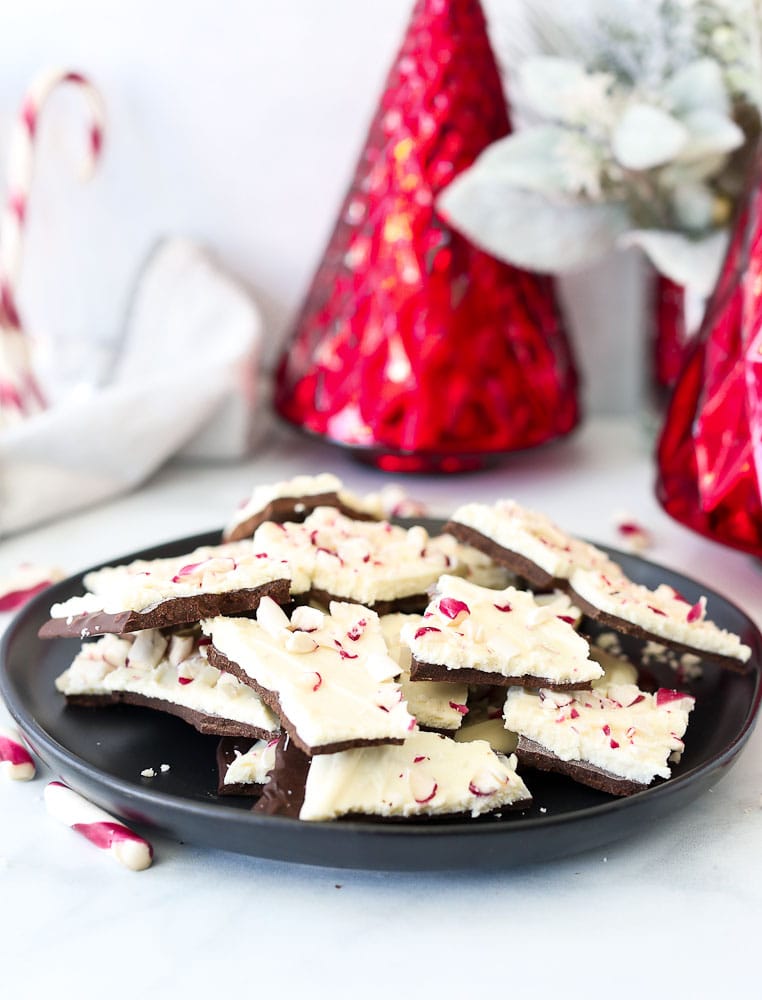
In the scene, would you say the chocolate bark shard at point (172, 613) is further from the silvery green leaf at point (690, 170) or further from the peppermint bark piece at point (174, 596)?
the silvery green leaf at point (690, 170)

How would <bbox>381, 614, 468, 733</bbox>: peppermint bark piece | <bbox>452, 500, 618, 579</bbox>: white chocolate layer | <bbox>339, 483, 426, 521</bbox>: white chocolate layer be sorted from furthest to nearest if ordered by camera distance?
<bbox>339, 483, 426, 521</bbox>: white chocolate layer → <bbox>452, 500, 618, 579</bbox>: white chocolate layer → <bbox>381, 614, 468, 733</bbox>: peppermint bark piece

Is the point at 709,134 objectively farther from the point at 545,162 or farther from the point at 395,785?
the point at 395,785

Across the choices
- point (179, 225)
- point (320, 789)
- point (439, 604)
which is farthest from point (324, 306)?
point (320, 789)

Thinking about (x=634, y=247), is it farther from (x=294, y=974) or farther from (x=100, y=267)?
(x=294, y=974)

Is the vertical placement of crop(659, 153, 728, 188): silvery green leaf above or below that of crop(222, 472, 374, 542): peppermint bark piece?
above

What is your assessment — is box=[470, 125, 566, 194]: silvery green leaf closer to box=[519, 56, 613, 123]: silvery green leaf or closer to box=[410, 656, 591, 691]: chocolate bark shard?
box=[519, 56, 613, 123]: silvery green leaf

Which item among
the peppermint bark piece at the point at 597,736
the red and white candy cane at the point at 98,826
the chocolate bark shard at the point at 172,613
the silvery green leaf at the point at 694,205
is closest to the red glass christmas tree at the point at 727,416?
the silvery green leaf at the point at 694,205

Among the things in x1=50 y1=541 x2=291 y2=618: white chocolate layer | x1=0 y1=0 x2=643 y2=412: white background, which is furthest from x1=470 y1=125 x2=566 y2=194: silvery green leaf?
x1=50 y1=541 x2=291 y2=618: white chocolate layer
